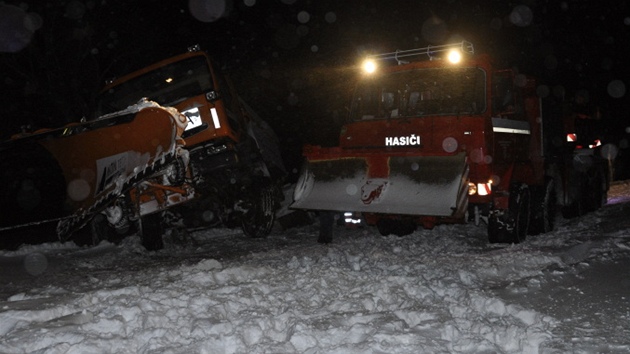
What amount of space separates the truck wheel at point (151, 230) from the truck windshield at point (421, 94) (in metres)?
3.14

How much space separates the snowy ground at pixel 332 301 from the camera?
13.5 feet

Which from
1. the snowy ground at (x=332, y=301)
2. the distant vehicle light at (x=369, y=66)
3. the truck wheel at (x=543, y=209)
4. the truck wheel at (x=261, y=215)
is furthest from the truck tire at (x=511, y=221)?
the truck wheel at (x=261, y=215)

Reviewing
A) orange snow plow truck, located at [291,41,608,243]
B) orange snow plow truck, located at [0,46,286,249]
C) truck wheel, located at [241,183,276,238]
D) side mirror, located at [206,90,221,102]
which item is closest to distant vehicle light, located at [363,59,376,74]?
orange snow plow truck, located at [291,41,608,243]

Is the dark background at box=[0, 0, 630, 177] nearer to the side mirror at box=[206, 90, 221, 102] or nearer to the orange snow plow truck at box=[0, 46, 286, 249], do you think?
the orange snow plow truck at box=[0, 46, 286, 249]

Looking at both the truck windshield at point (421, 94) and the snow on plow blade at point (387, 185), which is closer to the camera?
the snow on plow blade at point (387, 185)

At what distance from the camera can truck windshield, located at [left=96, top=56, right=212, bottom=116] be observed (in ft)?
28.5

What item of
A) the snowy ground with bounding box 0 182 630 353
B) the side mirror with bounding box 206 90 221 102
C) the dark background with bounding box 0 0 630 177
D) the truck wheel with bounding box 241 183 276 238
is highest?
the dark background with bounding box 0 0 630 177

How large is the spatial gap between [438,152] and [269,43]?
1208 cm

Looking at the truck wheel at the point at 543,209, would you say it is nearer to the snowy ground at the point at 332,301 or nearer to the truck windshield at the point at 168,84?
the snowy ground at the point at 332,301

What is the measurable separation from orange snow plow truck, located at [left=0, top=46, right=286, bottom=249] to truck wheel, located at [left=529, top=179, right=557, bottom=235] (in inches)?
162

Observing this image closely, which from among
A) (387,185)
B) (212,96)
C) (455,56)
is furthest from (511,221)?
(212,96)

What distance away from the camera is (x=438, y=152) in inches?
303

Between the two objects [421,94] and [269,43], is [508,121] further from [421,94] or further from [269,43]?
[269,43]

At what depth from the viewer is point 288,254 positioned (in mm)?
7562
